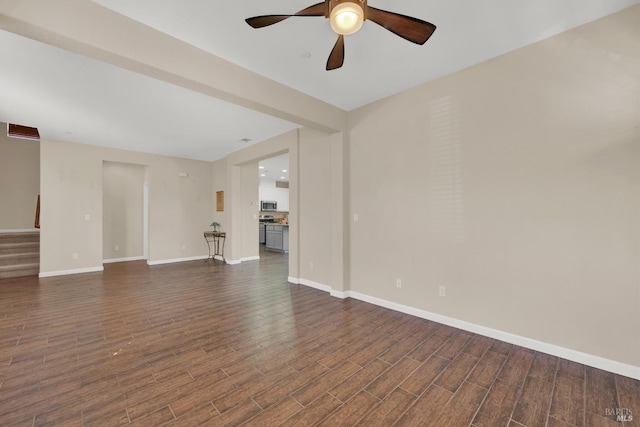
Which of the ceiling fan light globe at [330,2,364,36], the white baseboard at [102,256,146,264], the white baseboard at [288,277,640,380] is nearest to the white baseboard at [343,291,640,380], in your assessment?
the white baseboard at [288,277,640,380]

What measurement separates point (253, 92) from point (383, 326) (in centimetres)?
294

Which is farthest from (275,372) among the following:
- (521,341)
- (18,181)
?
(18,181)

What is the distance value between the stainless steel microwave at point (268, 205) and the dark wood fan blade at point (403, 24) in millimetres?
9644

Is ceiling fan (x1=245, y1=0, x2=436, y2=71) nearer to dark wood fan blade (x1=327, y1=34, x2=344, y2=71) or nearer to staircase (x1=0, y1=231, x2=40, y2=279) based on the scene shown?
dark wood fan blade (x1=327, y1=34, x2=344, y2=71)

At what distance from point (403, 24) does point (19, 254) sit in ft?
25.7

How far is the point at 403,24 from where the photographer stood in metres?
1.69

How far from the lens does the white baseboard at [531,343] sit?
2055 millimetres

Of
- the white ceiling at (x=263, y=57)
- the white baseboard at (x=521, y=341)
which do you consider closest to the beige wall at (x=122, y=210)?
the white ceiling at (x=263, y=57)

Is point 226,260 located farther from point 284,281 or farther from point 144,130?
point 144,130

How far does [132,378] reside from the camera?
201 cm

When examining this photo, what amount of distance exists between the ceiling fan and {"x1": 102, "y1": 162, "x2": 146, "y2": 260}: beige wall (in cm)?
722

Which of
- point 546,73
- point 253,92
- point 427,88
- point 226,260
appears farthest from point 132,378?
point 226,260

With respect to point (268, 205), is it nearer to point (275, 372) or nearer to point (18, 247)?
point (18, 247)

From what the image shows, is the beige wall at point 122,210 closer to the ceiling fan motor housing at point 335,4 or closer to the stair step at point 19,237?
the stair step at point 19,237
